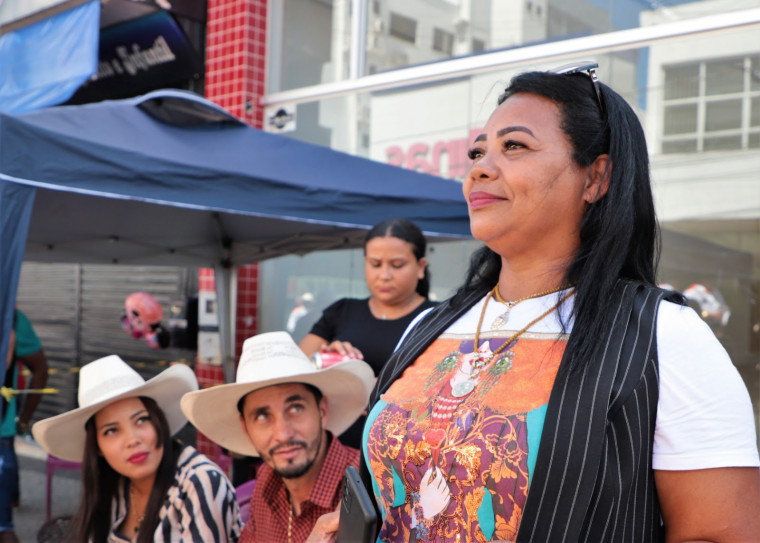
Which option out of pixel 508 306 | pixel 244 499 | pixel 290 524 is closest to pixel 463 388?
pixel 508 306

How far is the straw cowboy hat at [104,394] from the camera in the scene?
3014 millimetres

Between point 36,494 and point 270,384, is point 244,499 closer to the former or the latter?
point 270,384

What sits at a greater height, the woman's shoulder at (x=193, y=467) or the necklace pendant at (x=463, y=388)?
the necklace pendant at (x=463, y=388)

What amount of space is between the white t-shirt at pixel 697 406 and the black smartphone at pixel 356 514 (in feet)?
1.48

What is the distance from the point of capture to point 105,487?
3031 mm

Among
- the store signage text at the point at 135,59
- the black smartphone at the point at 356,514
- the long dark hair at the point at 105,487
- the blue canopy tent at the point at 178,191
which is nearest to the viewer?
the black smartphone at the point at 356,514

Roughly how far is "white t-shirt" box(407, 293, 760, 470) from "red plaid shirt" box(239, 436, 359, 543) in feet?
5.27

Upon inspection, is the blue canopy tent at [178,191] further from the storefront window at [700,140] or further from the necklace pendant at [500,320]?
the necklace pendant at [500,320]

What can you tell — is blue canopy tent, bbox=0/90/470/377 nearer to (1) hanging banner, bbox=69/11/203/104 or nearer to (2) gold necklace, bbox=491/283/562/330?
(2) gold necklace, bbox=491/283/562/330

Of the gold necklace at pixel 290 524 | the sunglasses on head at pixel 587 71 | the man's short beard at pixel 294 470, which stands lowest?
the gold necklace at pixel 290 524

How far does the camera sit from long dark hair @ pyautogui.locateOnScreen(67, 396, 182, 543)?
111 inches

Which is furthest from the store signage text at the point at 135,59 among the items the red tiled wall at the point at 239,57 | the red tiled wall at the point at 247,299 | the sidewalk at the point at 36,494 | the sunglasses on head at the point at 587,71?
the sunglasses on head at the point at 587,71

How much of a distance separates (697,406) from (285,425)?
5.77 feet

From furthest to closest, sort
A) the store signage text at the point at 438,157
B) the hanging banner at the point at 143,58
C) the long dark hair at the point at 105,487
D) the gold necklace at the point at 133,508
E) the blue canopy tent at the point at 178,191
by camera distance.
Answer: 1. the hanging banner at the point at 143,58
2. the store signage text at the point at 438,157
3. the blue canopy tent at the point at 178,191
4. the gold necklace at the point at 133,508
5. the long dark hair at the point at 105,487
